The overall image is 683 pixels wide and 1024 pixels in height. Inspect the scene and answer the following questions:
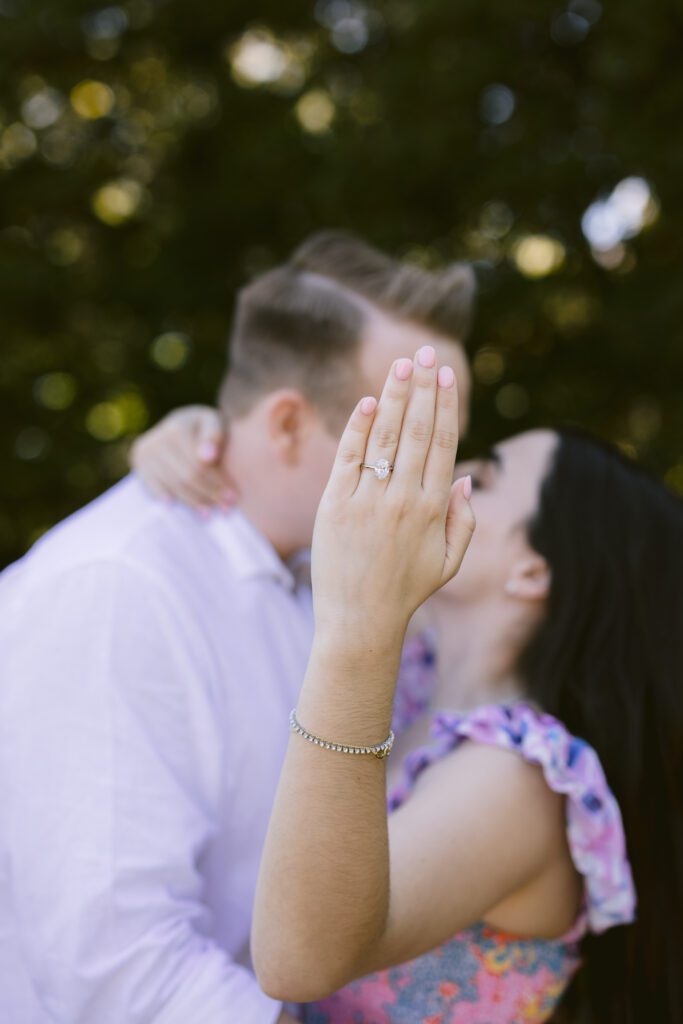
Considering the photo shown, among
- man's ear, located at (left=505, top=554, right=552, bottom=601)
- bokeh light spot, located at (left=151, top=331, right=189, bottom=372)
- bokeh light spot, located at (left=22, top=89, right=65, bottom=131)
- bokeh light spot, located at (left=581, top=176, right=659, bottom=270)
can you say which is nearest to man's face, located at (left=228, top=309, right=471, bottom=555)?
man's ear, located at (left=505, top=554, right=552, bottom=601)

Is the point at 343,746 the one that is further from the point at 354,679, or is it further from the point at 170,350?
the point at 170,350

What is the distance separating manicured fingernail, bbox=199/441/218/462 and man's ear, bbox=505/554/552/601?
0.84 metres

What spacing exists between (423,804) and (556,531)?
83cm

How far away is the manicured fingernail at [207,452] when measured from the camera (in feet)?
9.27

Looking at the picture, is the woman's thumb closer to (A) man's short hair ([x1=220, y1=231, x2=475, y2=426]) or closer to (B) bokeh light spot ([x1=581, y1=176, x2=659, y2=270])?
(A) man's short hair ([x1=220, y1=231, x2=475, y2=426])

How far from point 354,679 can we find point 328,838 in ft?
0.82

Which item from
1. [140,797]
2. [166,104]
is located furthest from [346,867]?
[166,104]

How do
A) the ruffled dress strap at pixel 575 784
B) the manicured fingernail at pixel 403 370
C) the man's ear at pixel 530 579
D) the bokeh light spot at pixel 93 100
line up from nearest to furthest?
the manicured fingernail at pixel 403 370, the ruffled dress strap at pixel 575 784, the man's ear at pixel 530 579, the bokeh light spot at pixel 93 100

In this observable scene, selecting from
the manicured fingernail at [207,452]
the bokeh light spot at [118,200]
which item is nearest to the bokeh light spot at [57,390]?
the bokeh light spot at [118,200]

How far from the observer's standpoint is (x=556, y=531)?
262cm

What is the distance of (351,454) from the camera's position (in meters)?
1.56

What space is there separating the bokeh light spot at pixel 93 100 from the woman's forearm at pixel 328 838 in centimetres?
870

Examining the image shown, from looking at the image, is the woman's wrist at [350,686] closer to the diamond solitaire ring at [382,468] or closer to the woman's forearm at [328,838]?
the woman's forearm at [328,838]

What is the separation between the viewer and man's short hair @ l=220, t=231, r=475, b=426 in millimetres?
2891
